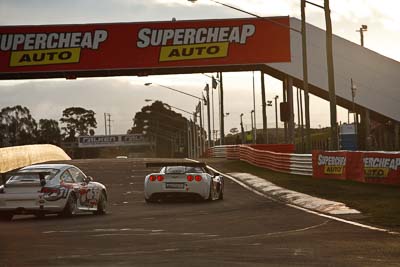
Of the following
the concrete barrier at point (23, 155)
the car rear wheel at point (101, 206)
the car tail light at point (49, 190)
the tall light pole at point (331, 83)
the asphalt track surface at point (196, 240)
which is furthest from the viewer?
the concrete barrier at point (23, 155)

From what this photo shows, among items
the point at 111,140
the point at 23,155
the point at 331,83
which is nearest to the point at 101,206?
the point at 331,83

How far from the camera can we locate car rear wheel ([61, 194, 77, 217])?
19.1m

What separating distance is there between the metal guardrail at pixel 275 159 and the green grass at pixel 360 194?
100 cm

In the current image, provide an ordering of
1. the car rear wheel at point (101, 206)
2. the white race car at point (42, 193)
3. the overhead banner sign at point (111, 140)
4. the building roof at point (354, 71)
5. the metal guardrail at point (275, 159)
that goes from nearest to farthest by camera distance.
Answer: the white race car at point (42, 193)
the car rear wheel at point (101, 206)
the metal guardrail at point (275, 159)
the building roof at point (354, 71)
the overhead banner sign at point (111, 140)

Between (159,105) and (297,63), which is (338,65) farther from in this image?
(159,105)

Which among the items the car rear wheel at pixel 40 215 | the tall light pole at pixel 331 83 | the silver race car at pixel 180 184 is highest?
the tall light pole at pixel 331 83

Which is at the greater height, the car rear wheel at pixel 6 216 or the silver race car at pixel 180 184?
the silver race car at pixel 180 184

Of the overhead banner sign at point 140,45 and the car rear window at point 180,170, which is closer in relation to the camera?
the car rear window at point 180,170

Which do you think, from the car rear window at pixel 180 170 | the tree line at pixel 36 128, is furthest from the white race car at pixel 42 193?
the tree line at pixel 36 128

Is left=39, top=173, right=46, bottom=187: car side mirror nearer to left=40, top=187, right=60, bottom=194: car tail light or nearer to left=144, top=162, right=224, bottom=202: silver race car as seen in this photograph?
left=40, top=187, right=60, bottom=194: car tail light

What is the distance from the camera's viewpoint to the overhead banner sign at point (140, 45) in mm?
54594

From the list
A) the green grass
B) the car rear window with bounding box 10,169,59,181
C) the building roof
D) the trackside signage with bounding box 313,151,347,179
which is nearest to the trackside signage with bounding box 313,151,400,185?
the trackside signage with bounding box 313,151,347,179

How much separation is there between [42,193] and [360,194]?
896cm

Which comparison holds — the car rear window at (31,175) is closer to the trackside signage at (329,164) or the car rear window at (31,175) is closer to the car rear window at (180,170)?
the car rear window at (180,170)
